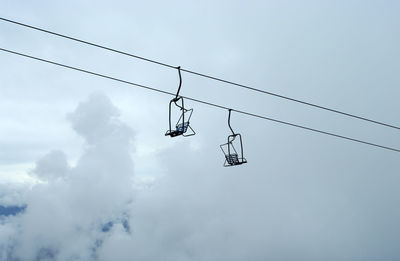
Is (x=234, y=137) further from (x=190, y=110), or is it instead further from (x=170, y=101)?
(x=170, y=101)

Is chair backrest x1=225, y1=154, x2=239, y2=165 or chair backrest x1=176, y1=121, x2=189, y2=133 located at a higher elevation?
chair backrest x1=176, y1=121, x2=189, y2=133

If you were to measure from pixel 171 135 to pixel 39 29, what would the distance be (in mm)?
5740

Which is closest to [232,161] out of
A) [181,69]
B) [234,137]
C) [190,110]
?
[234,137]

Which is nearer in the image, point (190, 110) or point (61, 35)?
point (61, 35)

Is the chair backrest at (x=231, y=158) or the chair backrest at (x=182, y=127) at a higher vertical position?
the chair backrest at (x=182, y=127)

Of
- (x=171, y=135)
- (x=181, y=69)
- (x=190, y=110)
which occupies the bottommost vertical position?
(x=171, y=135)

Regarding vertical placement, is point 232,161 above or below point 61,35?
below

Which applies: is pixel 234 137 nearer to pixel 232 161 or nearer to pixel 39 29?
pixel 232 161

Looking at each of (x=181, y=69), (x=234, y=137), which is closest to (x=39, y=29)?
(x=181, y=69)

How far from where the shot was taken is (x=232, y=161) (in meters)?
15.1

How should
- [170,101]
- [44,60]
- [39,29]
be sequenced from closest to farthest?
[39,29] → [44,60] → [170,101]

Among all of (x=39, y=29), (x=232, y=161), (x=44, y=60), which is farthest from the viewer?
(x=232, y=161)

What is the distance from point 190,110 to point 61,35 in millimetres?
5491

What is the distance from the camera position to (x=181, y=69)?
11.8 metres
